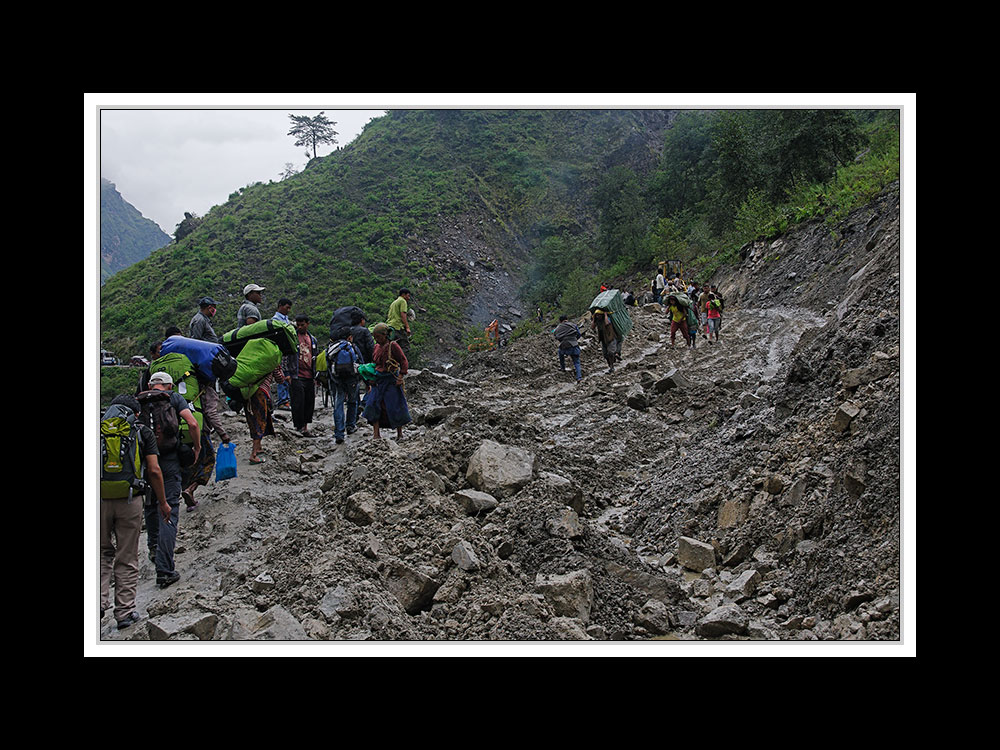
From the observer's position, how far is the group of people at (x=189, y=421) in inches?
179

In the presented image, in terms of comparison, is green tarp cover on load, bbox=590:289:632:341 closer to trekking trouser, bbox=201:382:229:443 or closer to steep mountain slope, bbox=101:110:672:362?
steep mountain slope, bbox=101:110:672:362

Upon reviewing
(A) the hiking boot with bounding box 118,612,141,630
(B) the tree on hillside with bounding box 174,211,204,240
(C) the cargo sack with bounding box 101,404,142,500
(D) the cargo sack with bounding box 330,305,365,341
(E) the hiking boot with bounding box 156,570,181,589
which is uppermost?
(B) the tree on hillside with bounding box 174,211,204,240

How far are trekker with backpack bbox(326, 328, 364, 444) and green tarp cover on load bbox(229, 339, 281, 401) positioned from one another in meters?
1.42

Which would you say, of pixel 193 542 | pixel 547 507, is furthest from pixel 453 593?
pixel 193 542

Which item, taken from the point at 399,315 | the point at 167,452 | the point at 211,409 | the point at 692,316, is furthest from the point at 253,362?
the point at 692,316

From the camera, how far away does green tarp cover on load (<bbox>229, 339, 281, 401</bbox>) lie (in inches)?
290

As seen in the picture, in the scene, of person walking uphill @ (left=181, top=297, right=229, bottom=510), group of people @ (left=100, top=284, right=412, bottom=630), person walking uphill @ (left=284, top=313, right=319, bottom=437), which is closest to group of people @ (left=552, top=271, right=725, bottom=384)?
group of people @ (left=100, top=284, right=412, bottom=630)

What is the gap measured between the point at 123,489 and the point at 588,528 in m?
3.39

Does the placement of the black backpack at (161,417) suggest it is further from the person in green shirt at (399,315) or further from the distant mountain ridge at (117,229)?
the person in green shirt at (399,315)

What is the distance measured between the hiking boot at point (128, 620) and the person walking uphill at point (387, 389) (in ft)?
13.8

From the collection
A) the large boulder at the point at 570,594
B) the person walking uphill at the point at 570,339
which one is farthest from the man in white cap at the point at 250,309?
the person walking uphill at the point at 570,339
